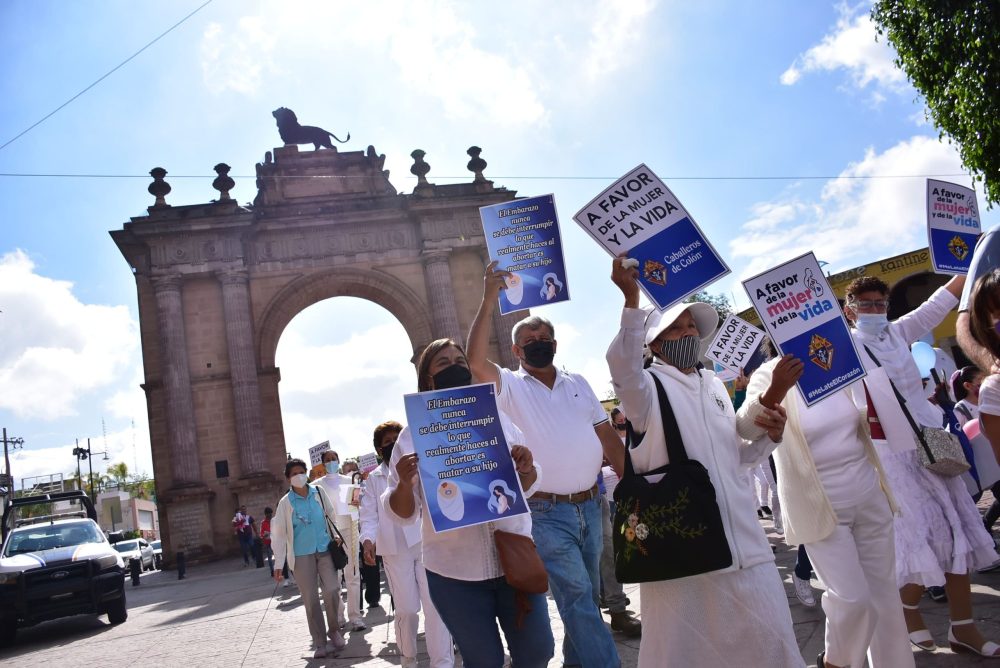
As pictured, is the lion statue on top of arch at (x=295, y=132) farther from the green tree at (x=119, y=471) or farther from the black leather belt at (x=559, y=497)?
the green tree at (x=119, y=471)

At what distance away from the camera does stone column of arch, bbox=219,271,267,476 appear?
2726 cm

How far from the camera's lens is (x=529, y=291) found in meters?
4.95

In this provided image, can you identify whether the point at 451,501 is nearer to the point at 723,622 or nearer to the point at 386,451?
the point at 723,622

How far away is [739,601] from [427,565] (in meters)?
1.40

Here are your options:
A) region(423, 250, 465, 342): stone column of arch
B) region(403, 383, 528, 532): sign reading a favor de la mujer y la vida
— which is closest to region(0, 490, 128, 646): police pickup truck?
region(403, 383, 528, 532): sign reading a favor de la mujer y la vida

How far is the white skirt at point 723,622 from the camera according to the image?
9.70 feet

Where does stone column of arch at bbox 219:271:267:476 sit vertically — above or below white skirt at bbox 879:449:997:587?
above

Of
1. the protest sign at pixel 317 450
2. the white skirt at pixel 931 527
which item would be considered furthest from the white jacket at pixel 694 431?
the protest sign at pixel 317 450

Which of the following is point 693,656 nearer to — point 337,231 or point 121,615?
point 121,615

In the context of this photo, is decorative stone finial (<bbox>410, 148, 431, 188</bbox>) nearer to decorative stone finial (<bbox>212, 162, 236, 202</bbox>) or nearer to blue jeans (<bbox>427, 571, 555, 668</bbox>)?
decorative stone finial (<bbox>212, 162, 236, 202</bbox>)

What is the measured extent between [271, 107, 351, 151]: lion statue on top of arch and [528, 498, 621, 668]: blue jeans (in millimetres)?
28508

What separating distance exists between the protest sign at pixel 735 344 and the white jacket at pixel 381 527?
402 centimetres

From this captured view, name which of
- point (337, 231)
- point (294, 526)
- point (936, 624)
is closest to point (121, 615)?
point (294, 526)

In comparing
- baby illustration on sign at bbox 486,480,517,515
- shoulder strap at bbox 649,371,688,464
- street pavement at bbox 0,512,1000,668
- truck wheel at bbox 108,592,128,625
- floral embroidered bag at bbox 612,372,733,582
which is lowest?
street pavement at bbox 0,512,1000,668
